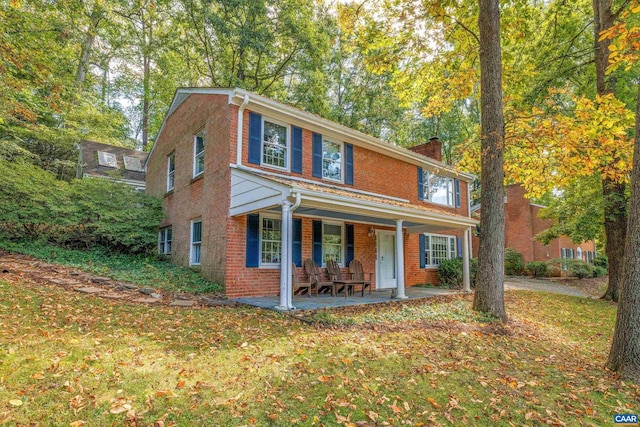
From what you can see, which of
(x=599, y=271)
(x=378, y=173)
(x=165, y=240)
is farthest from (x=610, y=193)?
(x=165, y=240)

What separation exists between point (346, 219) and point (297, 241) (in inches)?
76.8

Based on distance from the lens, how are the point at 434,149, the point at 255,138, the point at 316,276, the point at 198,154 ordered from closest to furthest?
the point at 255,138 → the point at 316,276 → the point at 198,154 → the point at 434,149

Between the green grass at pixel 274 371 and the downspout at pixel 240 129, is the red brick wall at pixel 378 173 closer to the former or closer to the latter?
the downspout at pixel 240 129

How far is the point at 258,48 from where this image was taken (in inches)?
696

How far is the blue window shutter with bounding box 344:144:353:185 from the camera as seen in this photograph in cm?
1146

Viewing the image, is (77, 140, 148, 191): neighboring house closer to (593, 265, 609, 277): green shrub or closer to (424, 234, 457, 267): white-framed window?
(424, 234, 457, 267): white-framed window

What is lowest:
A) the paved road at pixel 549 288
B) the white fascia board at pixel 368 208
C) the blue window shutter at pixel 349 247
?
the paved road at pixel 549 288

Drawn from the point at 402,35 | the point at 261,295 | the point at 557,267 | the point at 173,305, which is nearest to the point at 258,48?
the point at 402,35

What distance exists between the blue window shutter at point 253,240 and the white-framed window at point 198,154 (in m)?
2.93

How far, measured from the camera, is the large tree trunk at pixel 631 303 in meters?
4.55

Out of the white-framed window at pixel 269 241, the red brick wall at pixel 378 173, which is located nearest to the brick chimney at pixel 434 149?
the red brick wall at pixel 378 173

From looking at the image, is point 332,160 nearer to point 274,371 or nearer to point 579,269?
point 274,371

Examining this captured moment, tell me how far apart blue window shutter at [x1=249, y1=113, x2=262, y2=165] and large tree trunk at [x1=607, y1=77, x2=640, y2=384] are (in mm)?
7582

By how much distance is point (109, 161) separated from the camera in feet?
65.5
